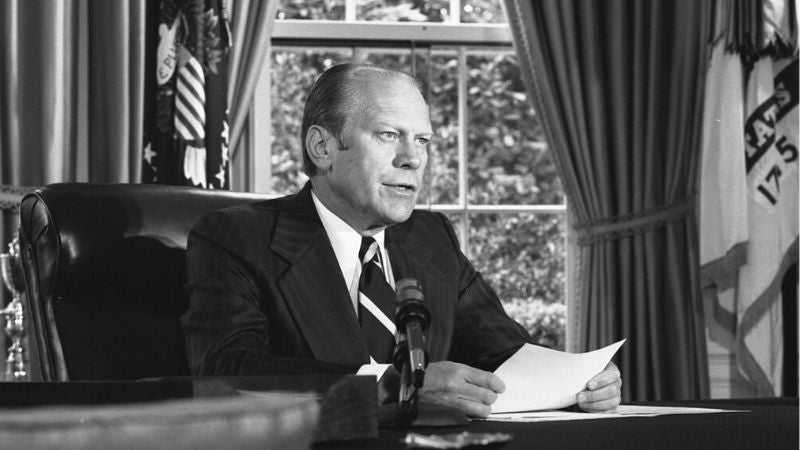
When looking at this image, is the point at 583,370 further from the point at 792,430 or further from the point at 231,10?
the point at 231,10

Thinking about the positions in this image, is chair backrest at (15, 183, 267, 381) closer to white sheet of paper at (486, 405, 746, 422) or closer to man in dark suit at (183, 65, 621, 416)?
man in dark suit at (183, 65, 621, 416)

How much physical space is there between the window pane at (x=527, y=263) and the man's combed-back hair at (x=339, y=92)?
1993mm

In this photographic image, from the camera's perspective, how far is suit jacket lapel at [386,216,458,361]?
2.21 meters

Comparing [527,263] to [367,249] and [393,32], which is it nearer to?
[393,32]

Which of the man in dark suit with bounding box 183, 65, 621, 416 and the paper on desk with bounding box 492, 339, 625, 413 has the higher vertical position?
the man in dark suit with bounding box 183, 65, 621, 416

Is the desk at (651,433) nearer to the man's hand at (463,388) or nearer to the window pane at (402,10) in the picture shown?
the man's hand at (463,388)

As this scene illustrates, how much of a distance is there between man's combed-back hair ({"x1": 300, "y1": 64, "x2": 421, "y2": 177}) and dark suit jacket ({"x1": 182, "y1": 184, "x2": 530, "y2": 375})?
0.48ft

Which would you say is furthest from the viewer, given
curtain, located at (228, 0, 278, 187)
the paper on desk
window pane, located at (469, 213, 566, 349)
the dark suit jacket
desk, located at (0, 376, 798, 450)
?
window pane, located at (469, 213, 566, 349)

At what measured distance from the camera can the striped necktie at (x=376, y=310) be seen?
6.70ft

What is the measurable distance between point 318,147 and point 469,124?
1999 millimetres

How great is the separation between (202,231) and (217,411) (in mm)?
1672

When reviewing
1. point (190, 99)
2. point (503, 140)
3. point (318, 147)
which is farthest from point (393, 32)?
point (318, 147)

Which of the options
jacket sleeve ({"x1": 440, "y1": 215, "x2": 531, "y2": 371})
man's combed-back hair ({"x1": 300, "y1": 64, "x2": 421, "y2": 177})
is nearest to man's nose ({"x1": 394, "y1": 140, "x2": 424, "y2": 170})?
man's combed-back hair ({"x1": 300, "y1": 64, "x2": 421, "y2": 177})

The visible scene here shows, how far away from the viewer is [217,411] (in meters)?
0.42
